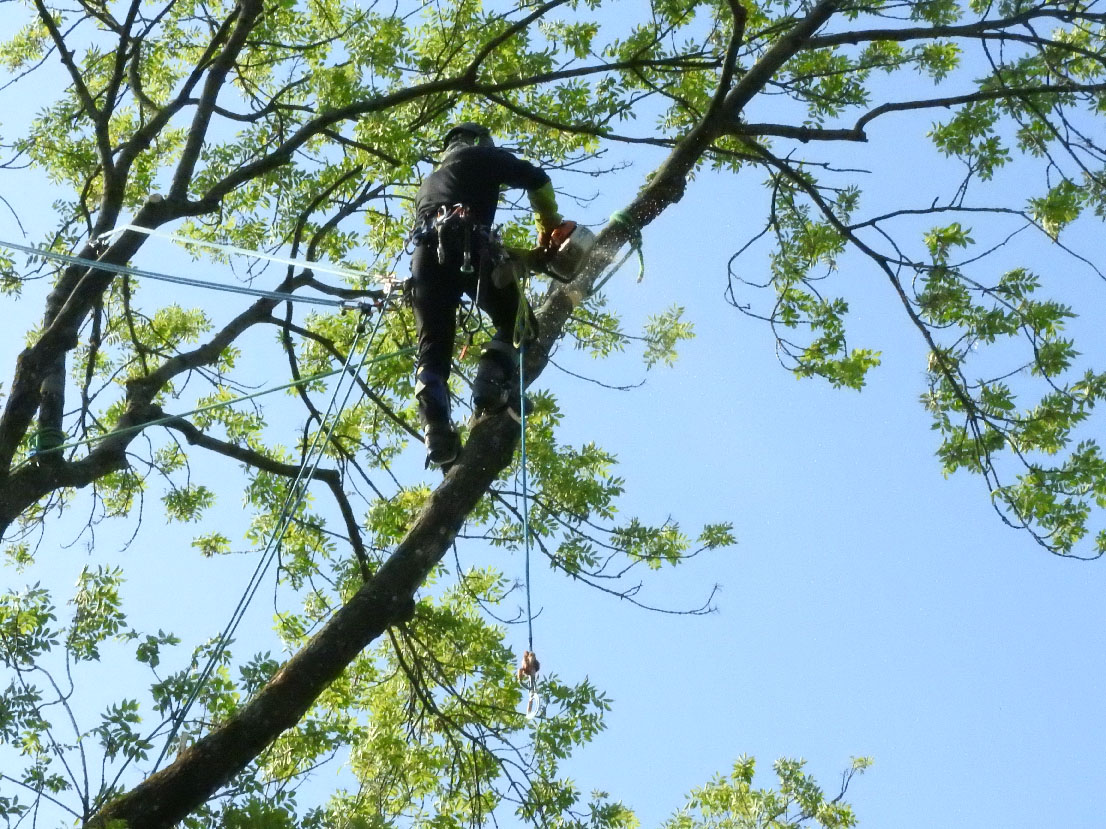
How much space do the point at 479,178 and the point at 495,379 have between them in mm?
876

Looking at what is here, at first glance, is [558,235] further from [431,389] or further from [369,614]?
[369,614]

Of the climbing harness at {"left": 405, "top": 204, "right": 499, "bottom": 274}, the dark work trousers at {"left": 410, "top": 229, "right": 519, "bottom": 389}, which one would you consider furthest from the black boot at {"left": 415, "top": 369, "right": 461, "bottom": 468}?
the climbing harness at {"left": 405, "top": 204, "right": 499, "bottom": 274}

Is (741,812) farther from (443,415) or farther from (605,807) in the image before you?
(443,415)

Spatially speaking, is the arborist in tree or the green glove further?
the green glove

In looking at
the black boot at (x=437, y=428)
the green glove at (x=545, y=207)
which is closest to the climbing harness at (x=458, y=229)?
the green glove at (x=545, y=207)

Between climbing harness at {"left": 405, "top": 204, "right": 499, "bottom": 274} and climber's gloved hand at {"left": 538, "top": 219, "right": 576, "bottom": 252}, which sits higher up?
climber's gloved hand at {"left": 538, "top": 219, "right": 576, "bottom": 252}

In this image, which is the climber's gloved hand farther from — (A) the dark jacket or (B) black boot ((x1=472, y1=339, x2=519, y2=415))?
(B) black boot ((x1=472, y1=339, x2=519, y2=415))

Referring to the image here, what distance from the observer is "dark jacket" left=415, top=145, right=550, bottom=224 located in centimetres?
523

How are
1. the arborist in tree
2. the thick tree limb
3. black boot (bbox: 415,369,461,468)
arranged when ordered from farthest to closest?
the arborist in tree
black boot (bbox: 415,369,461,468)
the thick tree limb

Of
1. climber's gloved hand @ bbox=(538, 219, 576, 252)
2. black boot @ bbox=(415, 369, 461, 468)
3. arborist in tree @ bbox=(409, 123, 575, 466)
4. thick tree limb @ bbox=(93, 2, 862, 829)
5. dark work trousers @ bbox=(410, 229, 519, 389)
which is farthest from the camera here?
climber's gloved hand @ bbox=(538, 219, 576, 252)

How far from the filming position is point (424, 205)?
5273 millimetres

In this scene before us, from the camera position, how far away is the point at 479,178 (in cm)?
525

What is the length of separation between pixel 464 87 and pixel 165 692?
11.9 ft

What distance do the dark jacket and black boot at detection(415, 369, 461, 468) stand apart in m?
0.77
